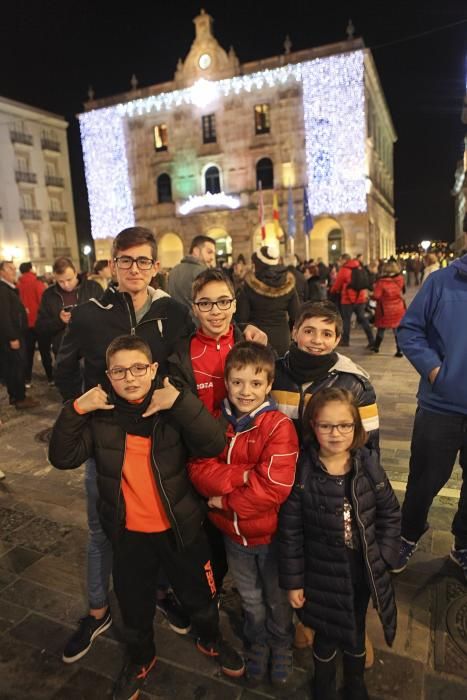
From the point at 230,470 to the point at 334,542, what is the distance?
54cm

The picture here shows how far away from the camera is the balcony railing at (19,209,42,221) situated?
3553 centimetres

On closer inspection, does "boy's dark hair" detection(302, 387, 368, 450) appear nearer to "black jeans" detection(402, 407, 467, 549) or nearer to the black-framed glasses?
the black-framed glasses

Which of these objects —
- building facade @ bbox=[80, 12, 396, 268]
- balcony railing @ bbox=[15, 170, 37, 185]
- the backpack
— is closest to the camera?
the backpack

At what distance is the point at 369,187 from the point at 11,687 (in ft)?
95.4

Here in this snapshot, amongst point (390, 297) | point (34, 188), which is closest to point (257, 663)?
point (390, 297)

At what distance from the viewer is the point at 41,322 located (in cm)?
634

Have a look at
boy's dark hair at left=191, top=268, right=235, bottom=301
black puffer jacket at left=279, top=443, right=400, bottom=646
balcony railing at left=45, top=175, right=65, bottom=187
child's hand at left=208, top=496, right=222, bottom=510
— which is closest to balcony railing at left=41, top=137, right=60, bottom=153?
balcony railing at left=45, top=175, right=65, bottom=187

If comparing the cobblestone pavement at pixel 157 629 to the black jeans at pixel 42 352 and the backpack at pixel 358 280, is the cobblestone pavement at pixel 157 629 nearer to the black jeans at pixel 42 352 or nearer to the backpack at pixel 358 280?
the black jeans at pixel 42 352

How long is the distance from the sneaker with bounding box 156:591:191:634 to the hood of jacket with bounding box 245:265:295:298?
305 centimetres

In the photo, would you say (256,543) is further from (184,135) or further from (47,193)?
(47,193)

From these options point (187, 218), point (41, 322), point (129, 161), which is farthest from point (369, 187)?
point (41, 322)

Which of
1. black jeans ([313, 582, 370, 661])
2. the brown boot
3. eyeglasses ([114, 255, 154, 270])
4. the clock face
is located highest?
the clock face

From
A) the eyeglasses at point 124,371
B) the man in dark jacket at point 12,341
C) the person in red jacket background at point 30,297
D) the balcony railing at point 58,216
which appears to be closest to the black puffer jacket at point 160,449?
the eyeglasses at point 124,371

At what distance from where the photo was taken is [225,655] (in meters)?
2.28
